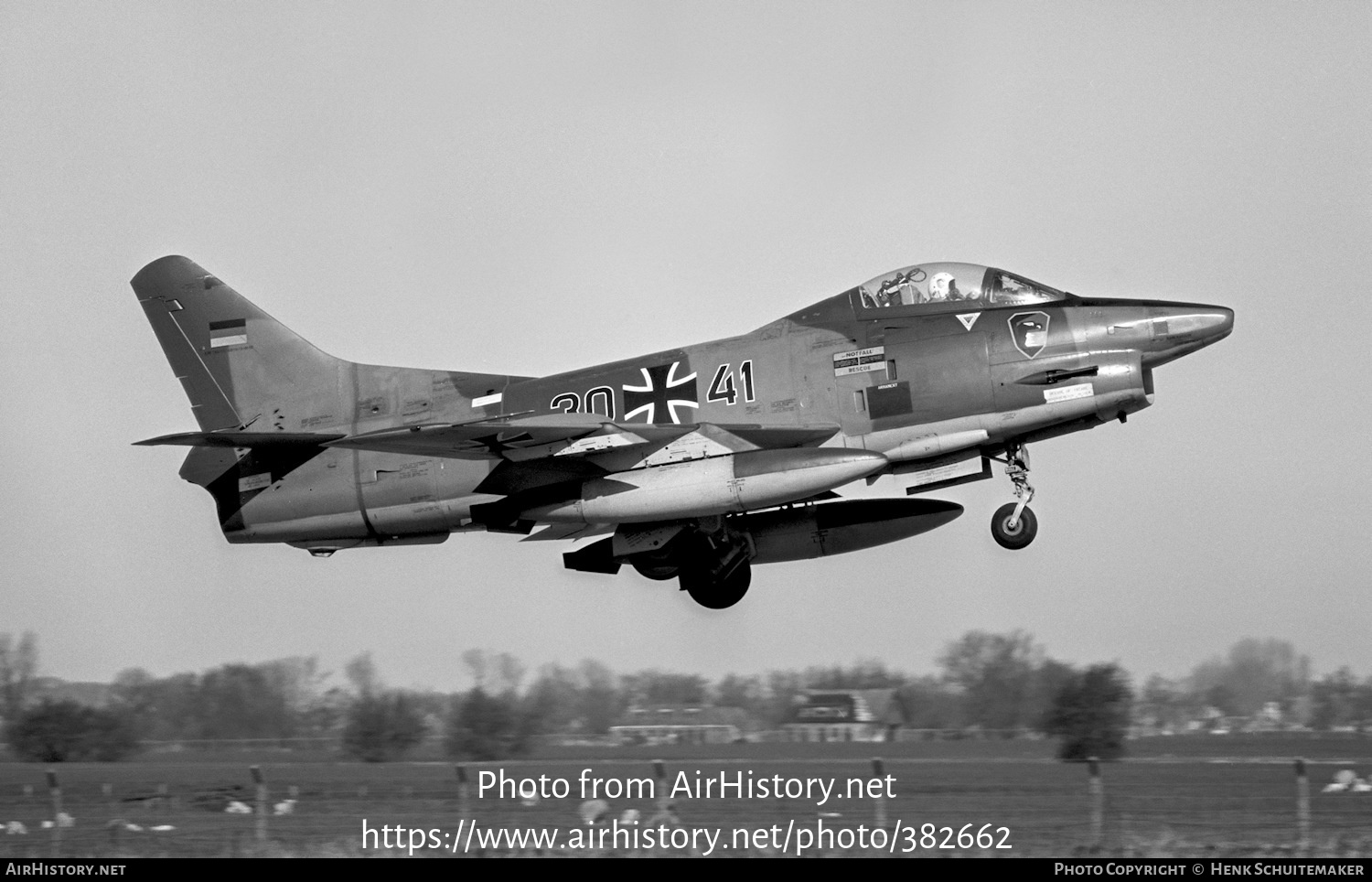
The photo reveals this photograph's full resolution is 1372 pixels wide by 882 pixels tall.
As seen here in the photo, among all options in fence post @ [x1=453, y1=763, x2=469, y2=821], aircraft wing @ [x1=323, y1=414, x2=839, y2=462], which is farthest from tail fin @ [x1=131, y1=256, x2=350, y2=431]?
fence post @ [x1=453, y1=763, x2=469, y2=821]

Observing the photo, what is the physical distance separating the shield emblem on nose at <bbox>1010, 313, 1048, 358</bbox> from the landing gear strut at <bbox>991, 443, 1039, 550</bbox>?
126cm

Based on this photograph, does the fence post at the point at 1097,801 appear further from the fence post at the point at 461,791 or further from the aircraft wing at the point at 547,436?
the fence post at the point at 461,791

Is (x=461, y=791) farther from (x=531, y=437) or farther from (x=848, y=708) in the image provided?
(x=848, y=708)

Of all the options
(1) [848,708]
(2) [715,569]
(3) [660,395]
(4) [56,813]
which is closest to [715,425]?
(3) [660,395]

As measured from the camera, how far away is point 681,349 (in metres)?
16.7

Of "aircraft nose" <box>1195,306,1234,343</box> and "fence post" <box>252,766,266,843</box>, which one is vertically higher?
"aircraft nose" <box>1195,306,1234,343</box>

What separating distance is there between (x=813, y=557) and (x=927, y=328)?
3.66m

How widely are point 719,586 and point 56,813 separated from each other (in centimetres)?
807

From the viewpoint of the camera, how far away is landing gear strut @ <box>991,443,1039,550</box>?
16.1 meters

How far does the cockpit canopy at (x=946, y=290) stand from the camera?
15.8 metres

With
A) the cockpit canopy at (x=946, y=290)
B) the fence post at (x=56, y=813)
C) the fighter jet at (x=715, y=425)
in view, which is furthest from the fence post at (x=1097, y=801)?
the fence post at (x=56, y=813)

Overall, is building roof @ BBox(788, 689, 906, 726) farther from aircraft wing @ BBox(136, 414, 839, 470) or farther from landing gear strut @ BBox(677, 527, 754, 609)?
aircraft wing @ BBox(136, 414, 839, 470)

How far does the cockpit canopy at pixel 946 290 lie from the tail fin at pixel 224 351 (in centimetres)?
675
